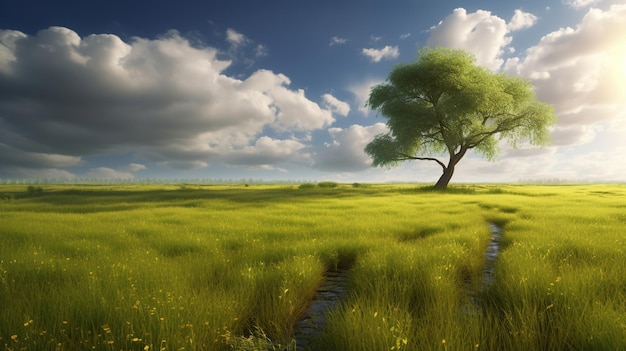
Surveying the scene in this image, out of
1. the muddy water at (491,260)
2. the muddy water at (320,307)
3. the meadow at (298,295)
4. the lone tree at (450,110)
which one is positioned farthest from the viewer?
the lone tree at (450,110)

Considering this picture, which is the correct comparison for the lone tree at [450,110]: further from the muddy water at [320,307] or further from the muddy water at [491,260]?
the muddy water at [320,307]

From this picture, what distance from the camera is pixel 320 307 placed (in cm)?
531

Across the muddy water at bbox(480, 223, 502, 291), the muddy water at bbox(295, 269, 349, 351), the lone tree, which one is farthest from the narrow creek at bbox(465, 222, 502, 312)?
the lone tree

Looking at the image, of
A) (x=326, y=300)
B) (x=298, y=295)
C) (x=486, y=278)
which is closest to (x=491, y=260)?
(x=486, y=278)

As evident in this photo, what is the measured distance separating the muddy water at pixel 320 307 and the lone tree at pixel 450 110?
33.6 m

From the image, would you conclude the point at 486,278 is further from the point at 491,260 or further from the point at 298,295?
the point at 298,295

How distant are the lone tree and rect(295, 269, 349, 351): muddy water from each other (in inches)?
1323

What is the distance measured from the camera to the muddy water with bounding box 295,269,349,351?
419cm

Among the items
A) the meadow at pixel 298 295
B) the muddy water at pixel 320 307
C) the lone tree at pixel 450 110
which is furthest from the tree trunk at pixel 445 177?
the muddy water at pixel 320 307

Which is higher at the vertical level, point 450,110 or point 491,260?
point 450,110

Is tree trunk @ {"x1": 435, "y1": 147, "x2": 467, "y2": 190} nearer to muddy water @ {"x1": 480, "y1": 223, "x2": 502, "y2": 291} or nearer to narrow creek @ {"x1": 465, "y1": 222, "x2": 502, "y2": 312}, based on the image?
muddy water @ {"x1": 480, "y1": 223, "x2": 502, "y2": 291}

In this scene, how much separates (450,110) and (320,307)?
3629 centimetres

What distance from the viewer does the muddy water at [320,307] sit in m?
4.19

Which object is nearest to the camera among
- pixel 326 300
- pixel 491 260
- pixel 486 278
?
pixel 326 300
